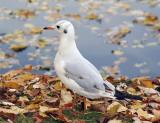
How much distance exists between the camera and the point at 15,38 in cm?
839

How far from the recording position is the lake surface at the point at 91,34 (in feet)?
24.9

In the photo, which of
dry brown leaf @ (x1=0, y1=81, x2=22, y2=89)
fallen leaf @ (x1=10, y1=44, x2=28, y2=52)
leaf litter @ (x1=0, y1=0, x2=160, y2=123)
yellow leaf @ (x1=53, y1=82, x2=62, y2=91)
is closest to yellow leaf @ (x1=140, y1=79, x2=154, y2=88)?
leaf litter @ (x1=0, y1=0, x2=160, y2=123)

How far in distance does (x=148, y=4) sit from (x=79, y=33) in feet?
7.42

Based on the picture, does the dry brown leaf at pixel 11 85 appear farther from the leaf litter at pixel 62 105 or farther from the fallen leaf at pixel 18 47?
the fallen leaf at pixel 18 47

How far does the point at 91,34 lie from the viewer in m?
8.56

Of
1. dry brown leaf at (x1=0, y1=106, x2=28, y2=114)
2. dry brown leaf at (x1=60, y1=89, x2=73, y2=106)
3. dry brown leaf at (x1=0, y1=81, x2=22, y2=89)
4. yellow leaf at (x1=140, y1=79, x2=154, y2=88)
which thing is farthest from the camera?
yellow leaf at (x1=140, y1=79, x2=154, y2=88)

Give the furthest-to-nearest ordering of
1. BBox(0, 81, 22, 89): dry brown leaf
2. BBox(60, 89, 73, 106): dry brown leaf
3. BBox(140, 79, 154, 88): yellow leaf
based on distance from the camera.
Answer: BBox(140, 79, 154, 88): yellow leaf → BBox(0, 81, 22, 89): dry brown leaf → BBox(60, 89, 73, 106): dry brown leaf

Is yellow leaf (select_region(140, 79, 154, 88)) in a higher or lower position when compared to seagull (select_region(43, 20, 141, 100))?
lower

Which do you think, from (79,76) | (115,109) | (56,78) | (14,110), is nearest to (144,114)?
(115,109)

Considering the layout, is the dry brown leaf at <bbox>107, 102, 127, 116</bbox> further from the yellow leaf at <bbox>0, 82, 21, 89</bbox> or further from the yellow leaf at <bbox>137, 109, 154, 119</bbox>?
the yellow leaf at <bbox>0, 82, 21, 89</bbox>

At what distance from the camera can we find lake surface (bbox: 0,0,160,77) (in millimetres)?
7590

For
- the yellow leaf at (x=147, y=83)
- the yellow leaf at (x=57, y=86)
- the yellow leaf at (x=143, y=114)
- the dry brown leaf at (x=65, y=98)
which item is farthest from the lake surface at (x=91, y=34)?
the yellow leaf at (x=143, y=114)

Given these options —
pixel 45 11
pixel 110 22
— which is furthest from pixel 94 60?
pixel 45 11

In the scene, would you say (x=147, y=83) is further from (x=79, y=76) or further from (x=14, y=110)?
(x=14, y=110)
